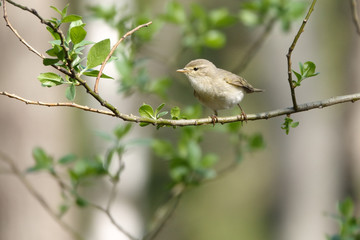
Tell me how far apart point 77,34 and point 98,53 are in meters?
0.08

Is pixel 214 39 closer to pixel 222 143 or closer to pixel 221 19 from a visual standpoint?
pixel 221 19

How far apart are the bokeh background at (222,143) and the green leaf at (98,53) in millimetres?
1128

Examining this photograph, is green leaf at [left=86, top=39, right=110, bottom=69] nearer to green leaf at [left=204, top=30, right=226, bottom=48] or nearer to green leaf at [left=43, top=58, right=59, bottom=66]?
green leaf at [left=43, top=58, right=59, bottom=66]

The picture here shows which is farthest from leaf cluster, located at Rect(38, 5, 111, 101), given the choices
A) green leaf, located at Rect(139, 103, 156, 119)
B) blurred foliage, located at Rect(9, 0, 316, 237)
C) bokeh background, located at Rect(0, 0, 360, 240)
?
bokeh background, located at Rect(0, 0, 360, 240)

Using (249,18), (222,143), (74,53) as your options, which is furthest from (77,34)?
(222,143)

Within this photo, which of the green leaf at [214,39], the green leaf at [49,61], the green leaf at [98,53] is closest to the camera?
the green leaf at [49,61]

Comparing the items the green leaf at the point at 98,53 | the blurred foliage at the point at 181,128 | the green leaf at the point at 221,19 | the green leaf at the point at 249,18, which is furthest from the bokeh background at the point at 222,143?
the green leaf at the point at 98,53

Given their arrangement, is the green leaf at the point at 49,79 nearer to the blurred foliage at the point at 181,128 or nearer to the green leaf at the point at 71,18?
the green leaf at the point at 71,18

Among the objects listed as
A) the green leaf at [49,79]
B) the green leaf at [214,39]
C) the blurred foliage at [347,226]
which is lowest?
the blurred foliage at [347,226]

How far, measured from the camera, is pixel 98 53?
1.34 m

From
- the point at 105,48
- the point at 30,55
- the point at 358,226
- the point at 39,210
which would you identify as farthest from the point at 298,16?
the point at 39,210

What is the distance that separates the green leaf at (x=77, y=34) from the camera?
1.30m

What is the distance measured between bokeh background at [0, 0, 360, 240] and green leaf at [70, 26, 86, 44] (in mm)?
1151

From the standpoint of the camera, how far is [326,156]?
18.8 ft
